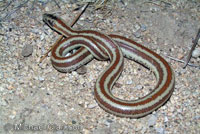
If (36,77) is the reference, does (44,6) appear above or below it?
above

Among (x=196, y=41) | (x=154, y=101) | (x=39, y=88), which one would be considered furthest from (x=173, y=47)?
(x=39, y=88)

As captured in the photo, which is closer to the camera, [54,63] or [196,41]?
[54,63]

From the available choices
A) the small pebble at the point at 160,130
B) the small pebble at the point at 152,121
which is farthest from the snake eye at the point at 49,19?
the small pebble at the point at 160,130

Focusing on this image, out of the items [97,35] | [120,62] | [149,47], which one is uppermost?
[97,35]

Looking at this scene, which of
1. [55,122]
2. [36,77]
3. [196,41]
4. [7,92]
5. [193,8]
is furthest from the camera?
[193,8]

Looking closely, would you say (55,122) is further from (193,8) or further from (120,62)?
(193,8)

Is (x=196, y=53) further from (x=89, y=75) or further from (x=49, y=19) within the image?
(x=49, y=19)

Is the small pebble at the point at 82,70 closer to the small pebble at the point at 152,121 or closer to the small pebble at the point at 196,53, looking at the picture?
the small pebble at the point at 152,121
